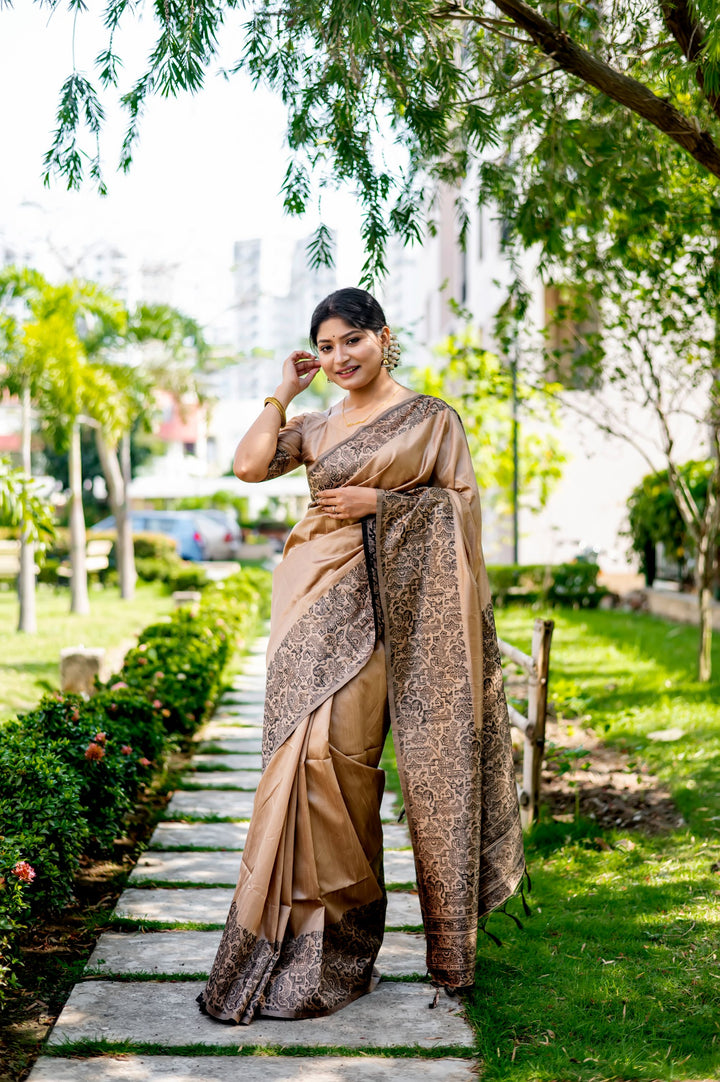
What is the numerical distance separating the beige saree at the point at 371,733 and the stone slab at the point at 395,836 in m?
1.57

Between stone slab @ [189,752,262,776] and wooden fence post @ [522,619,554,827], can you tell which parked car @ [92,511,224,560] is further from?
wooden fence post @ [522,619,554,827]

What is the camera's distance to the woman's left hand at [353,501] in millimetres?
3146

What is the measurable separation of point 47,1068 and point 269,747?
0.97 m

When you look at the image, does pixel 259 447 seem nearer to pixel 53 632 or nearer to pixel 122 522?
pixel 53 632

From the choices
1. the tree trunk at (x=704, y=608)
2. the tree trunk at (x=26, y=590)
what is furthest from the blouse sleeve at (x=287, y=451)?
the tree trunk at (x=26, y=590)

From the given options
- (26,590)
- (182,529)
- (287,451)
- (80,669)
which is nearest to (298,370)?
(287,451)

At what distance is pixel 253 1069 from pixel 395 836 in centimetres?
238

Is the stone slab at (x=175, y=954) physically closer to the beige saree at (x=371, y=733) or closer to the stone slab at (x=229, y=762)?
the beige saree at (x=371, y=733)

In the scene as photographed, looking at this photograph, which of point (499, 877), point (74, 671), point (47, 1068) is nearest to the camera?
point (47, 1068)

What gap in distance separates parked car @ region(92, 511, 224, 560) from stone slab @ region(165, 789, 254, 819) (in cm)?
1803

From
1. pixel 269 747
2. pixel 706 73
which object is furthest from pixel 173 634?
pixel 706 73

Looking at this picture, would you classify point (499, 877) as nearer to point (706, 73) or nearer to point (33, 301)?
point (706, 73)

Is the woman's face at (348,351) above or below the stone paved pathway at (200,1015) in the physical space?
above

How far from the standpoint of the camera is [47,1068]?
2.64m
